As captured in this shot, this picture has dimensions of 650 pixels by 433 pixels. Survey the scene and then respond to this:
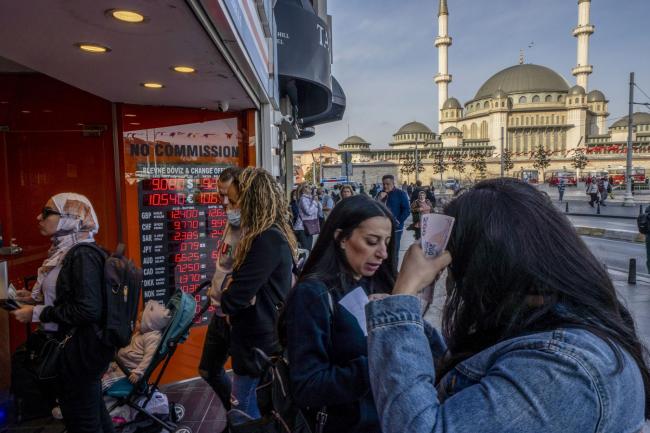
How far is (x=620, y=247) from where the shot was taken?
548 inches

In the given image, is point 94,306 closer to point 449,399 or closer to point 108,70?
point 108,70

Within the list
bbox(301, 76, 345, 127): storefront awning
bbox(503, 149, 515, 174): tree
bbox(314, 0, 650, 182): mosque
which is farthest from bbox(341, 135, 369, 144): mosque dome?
bbox(301, 76, 345, 127): storefront awning

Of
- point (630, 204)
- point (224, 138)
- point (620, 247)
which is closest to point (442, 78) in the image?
point (630, 204)

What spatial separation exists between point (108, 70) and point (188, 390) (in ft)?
10.6

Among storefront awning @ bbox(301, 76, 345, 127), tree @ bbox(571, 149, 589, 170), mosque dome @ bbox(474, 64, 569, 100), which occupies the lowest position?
storefront awning @ bbox(301, 76, 345, 127)

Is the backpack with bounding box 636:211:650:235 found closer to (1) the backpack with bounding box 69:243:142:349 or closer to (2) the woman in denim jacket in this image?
(2) the woman in denim jacket

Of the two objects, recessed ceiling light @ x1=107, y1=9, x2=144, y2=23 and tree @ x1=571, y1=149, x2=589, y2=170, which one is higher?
tree @ x1=571, y1=149, x2=589, y2=170

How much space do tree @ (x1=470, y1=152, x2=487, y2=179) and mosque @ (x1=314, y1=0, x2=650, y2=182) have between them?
2.45 metres

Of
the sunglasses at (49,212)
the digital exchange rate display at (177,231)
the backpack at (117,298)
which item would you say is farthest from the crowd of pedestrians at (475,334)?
the digital exchange rate display at (177,231)

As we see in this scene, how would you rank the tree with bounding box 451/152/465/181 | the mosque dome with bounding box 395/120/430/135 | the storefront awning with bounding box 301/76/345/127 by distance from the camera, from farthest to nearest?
the mosque dome with bounding box 395/120/430/135 < the tree with bounding box 451/152/465/181 < the storefront awning with bounding box 301/76/345/127

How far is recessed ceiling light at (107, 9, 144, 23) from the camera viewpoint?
233cm

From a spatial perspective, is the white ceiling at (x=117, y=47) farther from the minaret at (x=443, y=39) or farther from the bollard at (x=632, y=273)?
the minaret at (x=443, y=39)

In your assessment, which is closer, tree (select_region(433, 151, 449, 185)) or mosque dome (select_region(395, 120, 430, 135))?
tree (select_region(433, 151, 449, 185))

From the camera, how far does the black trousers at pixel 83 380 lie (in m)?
2.84
